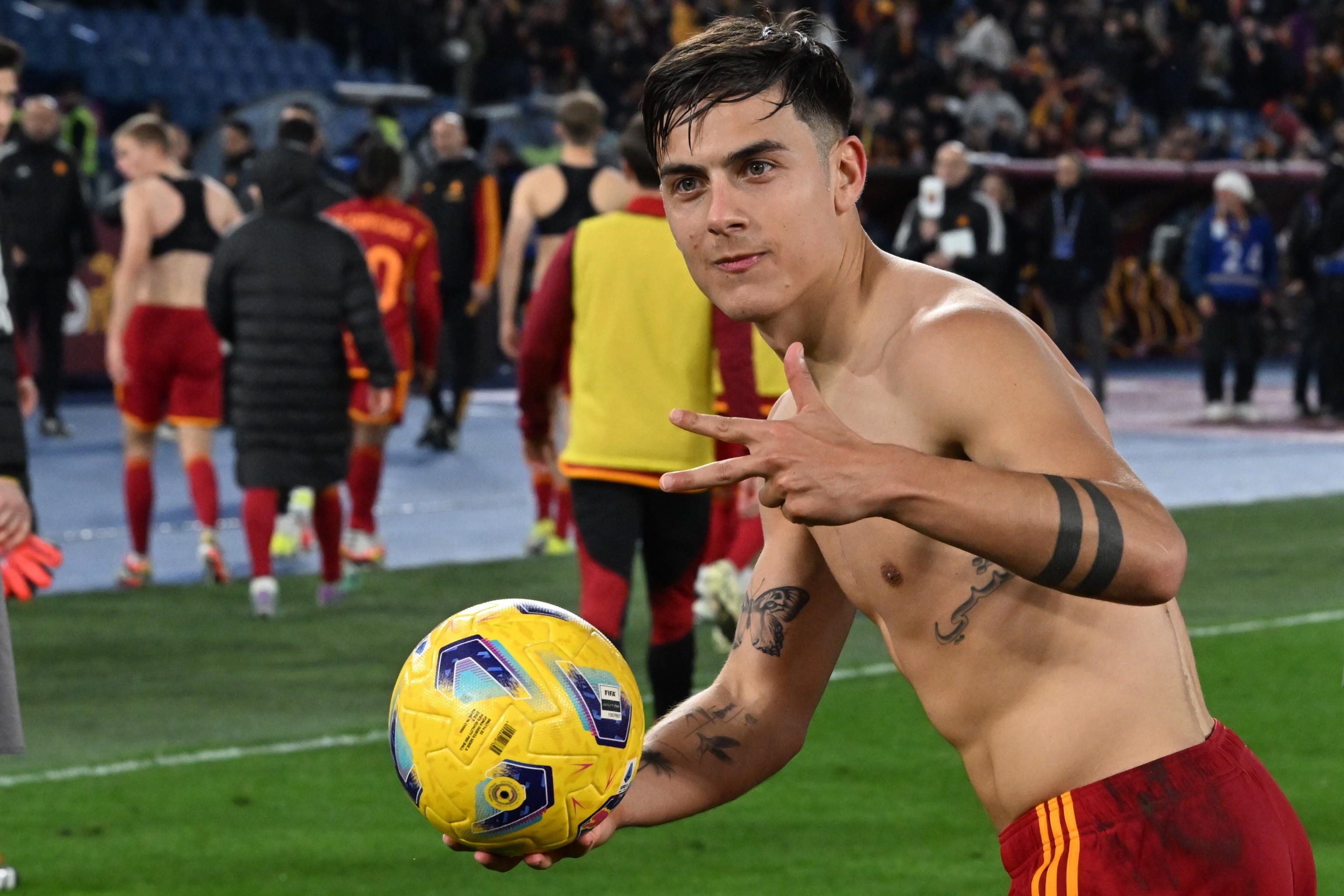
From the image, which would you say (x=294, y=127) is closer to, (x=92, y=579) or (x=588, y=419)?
(x=92, y=579)

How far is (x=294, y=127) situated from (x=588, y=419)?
12.6 ft

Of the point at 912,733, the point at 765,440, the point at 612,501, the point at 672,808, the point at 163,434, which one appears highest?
the point at 765,440

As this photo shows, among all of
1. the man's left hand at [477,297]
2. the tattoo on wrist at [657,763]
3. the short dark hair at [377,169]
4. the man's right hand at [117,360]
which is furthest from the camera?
the man's left hand at [477,297]

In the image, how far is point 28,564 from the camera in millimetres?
4883

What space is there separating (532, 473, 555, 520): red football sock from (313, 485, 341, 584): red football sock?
1.73m

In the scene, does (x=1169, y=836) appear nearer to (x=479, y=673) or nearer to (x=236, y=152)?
(x=479, y=673)

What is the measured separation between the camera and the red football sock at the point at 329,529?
31.8ft

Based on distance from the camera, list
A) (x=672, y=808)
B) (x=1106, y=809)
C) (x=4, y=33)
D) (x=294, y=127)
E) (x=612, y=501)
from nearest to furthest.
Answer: (x=1106, y=809)
(x=672, y=808)
(x=612, y=501)
(x=294, y=127)
(x=4, y=33)

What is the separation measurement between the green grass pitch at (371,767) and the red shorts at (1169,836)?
2785 millimetres

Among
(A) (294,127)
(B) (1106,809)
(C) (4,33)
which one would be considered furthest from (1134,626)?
(C) (4,33)

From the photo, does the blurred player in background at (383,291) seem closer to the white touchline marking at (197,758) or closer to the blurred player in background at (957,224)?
the white touchline marking at (197,758)

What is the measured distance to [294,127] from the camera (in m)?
9.84

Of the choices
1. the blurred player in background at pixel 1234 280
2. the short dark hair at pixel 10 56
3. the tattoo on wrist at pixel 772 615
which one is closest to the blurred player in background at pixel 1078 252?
the blurred player in background at pixel 1234 280

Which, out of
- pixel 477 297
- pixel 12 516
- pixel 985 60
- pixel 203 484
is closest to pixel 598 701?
pixel 12 516
